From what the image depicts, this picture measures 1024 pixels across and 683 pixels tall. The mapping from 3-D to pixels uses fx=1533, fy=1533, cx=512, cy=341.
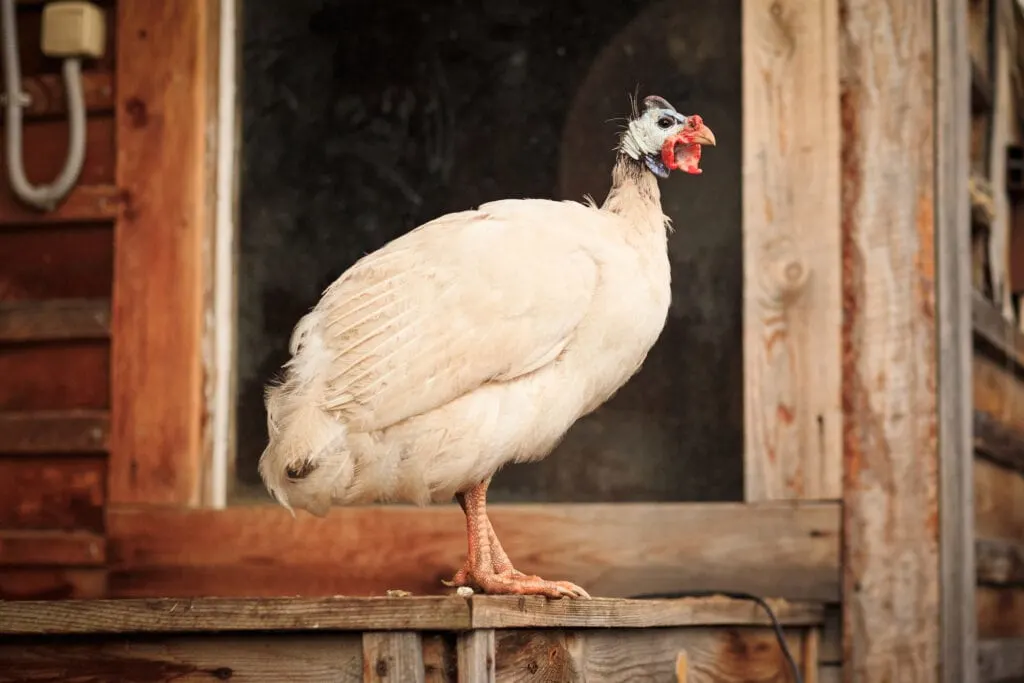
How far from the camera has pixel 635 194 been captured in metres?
2.38

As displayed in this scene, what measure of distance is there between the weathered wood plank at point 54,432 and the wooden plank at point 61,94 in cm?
69

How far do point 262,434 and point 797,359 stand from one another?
115 cm

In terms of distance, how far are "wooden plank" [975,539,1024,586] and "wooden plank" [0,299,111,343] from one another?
202cm

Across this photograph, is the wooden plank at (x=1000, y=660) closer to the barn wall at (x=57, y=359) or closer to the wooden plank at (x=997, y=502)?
the wooden plank at (x=997, y=502)

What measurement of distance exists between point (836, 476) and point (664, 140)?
40.6 inches

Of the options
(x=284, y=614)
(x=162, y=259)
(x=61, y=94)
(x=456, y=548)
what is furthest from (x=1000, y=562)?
(x=61, y=94)

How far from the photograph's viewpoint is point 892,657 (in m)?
3.07

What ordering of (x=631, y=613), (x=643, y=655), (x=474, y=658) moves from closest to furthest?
(x=474, y=658) < (x=631, y=613) < (x=643, y=655)

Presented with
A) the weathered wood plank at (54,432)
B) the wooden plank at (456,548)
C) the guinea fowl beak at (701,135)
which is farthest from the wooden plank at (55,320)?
the guinea fowl beak at (701,135)

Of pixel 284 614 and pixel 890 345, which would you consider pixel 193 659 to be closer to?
pixel 284 614

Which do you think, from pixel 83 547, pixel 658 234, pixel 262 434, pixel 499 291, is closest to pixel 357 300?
pixel 499 291

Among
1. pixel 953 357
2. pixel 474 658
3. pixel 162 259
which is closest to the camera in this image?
pixel 474 658

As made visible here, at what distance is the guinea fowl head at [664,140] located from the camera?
238 centimetres

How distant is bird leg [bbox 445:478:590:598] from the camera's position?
2205 mm
